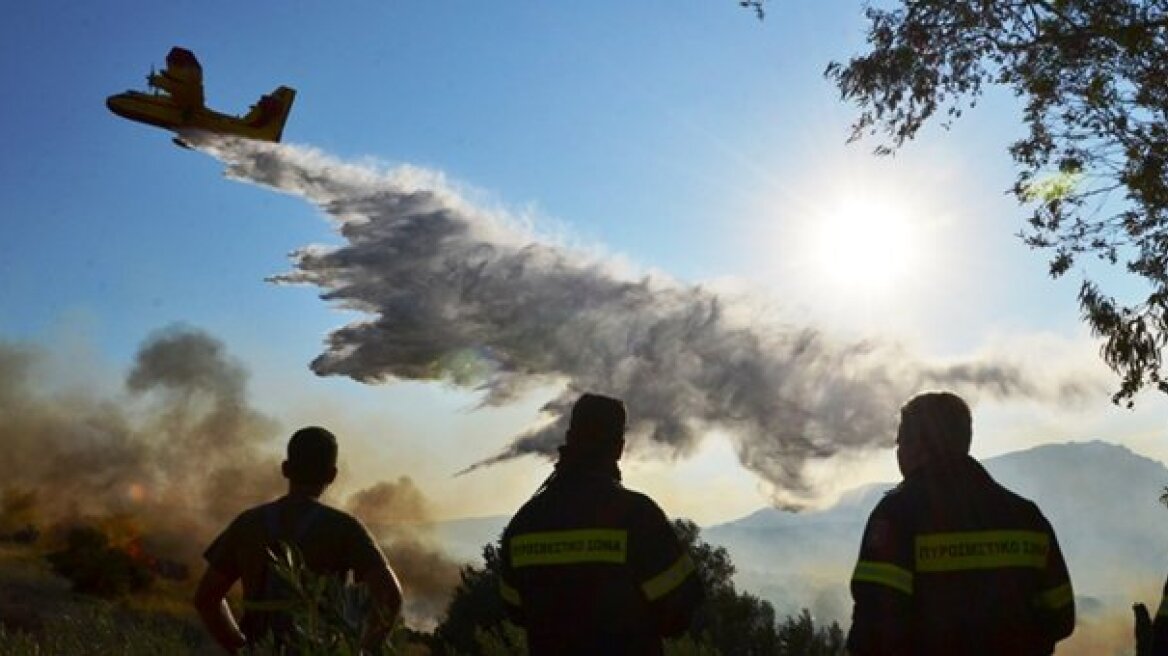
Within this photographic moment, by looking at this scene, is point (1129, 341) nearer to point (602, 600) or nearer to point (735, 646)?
point (735, 646)

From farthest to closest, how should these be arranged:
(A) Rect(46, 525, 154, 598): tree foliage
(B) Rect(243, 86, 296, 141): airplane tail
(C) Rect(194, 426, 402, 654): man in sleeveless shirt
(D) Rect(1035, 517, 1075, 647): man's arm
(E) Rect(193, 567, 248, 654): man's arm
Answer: (A) Rect(46, 525, 154, 598): tree foliage
(B) Rect(243, 86, 296, 141): airplane tail
(E) Rect(193, 567, 248, 654): man's arm
(C) Rect(194, 426, 402, 654): man in sleeveless shirt
(D) Rect(1035, 517, 1075, 647): man's arm

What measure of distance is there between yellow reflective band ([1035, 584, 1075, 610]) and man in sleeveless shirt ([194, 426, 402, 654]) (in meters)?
2.65

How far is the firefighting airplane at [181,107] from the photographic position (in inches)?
1183

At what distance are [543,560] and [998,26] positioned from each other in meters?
15.8

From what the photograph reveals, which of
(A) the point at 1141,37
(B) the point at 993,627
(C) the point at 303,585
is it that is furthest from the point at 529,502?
(A) the point at 1141,37

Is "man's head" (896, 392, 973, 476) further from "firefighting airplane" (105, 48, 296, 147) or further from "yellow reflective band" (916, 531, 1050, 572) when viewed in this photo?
"firefighting airplane" (105, 48, 296, 147)

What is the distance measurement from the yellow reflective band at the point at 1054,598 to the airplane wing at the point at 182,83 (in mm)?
28921

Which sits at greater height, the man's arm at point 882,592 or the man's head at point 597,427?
the man's head at point 597,427

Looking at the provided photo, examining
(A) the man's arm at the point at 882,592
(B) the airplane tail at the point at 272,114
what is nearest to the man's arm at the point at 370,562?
(A) the man's arm at the point at 882,592

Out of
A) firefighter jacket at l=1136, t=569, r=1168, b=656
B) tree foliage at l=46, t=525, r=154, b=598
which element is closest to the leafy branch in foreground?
firefighter jacket at l=1136, t=569, r=1168, b=656

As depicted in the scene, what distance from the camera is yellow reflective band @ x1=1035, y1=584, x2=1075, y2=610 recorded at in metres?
5.30

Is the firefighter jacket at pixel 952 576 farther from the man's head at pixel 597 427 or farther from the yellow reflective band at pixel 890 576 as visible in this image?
the man's head at pixel 597 427

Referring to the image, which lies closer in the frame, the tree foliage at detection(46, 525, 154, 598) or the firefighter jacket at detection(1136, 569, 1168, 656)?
the firefighter jacket at detection(1136, 569, 1168, 656)

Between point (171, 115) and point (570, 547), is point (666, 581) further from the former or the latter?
point (171, 115)
